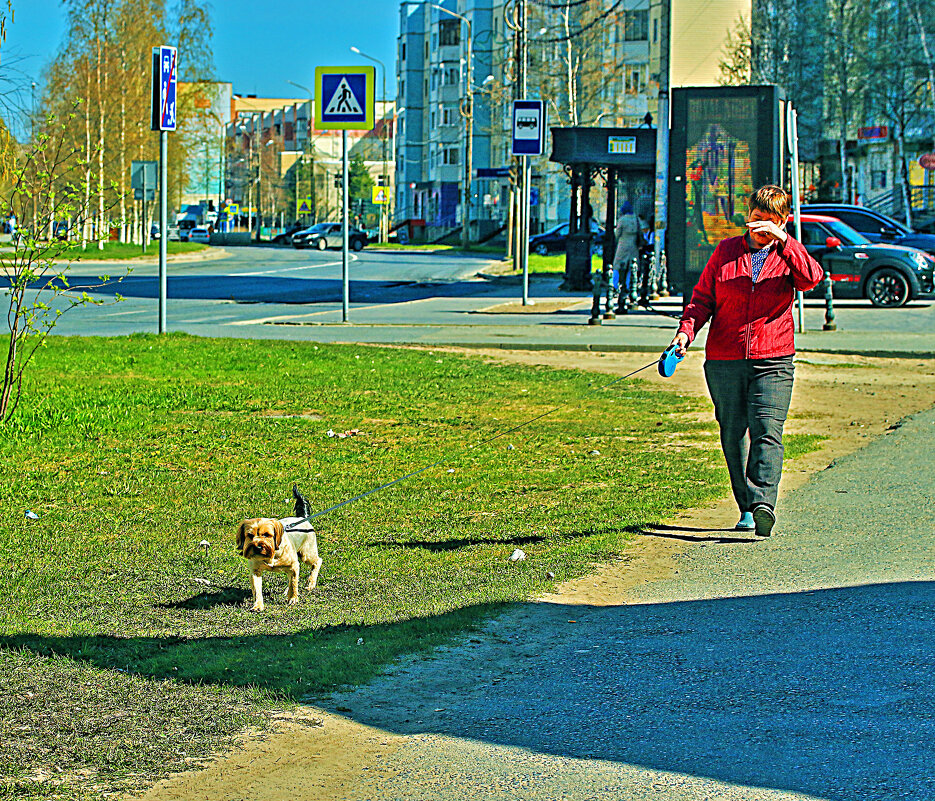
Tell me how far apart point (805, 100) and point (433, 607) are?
213ft

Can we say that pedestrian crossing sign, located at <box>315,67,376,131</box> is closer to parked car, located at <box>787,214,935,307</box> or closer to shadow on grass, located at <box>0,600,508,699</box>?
parked car, located at <box>787,214,935,307</box>

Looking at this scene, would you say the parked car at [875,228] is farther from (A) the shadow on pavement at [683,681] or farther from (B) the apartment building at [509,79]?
(A) the shadow on pavement at [683,681]

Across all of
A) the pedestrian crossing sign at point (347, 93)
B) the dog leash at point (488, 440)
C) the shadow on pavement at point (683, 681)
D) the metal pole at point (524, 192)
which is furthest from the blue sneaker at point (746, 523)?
the metal pole at point (524, 192)

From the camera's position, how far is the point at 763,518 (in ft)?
22.3

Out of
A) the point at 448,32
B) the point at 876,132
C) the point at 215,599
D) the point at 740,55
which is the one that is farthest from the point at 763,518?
the point at 448,32

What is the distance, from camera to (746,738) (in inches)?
158

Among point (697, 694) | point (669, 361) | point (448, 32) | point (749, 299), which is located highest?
point (448, 32)

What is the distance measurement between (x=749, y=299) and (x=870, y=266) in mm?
21218

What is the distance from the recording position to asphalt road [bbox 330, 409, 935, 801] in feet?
12.2

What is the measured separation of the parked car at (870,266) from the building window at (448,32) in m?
87.9

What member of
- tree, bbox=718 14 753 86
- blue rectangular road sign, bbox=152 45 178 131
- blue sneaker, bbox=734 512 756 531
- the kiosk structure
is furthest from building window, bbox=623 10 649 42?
blue sneaker, bbox=734 512 756 531

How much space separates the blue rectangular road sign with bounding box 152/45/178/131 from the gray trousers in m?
12.0

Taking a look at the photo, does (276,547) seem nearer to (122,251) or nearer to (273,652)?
(273,652)

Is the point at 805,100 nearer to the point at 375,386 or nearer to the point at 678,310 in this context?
the point at 678,310
